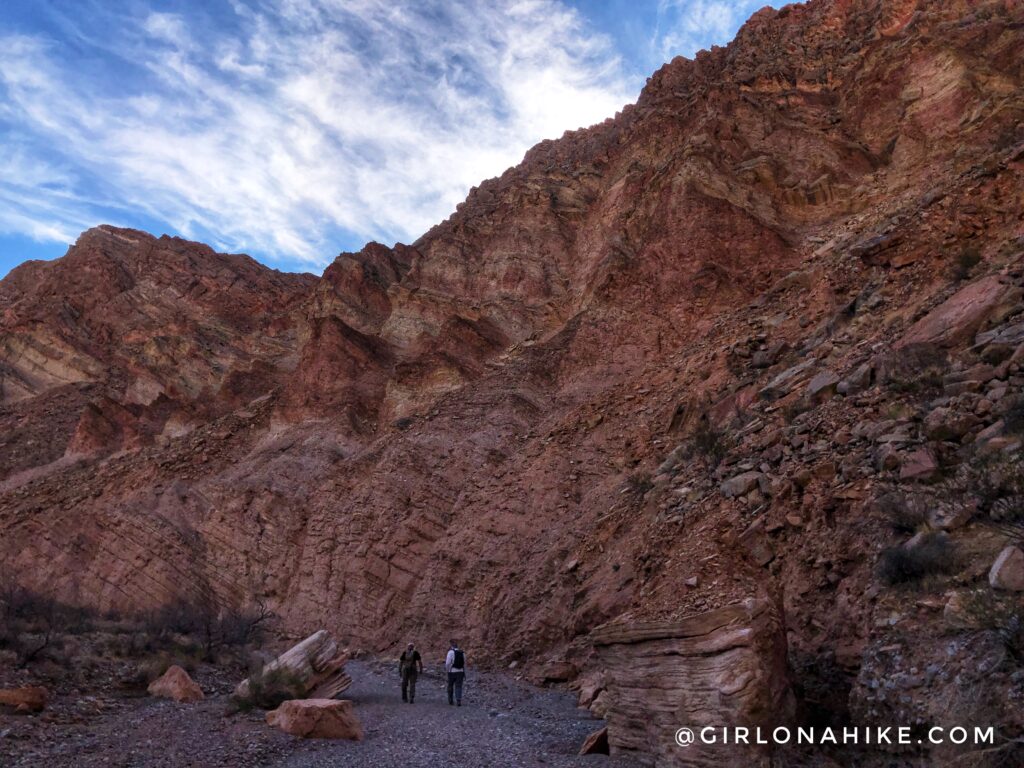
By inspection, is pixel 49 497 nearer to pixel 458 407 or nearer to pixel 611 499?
pixel 458 407

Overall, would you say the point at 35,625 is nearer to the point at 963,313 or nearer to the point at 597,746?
the point at 597,746

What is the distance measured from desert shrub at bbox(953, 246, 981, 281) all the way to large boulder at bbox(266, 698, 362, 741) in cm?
1091

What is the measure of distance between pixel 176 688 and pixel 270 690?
184cm

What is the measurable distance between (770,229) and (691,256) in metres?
2.57

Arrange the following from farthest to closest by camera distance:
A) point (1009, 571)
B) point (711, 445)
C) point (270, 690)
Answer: point (711, 445), point (270, 690), point (1009, 571)

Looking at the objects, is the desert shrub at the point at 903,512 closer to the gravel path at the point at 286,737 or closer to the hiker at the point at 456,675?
the gravel path at the point at 286,737

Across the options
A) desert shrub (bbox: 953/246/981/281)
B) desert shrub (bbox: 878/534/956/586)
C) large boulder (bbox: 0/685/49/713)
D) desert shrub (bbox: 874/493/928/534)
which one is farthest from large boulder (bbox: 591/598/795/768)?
desert shrub (bbox: 953/246/981/281)

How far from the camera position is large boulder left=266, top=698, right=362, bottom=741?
8391mm

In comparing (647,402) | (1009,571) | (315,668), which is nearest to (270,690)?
(315,668)

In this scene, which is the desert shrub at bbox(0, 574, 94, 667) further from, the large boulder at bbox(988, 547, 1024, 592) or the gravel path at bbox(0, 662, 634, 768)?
the large boulder at bbox(988, 547, 1024, 592)

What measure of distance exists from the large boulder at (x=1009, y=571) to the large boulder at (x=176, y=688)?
1028 centimetres

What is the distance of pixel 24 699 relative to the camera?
8.58 m

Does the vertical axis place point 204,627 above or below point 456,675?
above

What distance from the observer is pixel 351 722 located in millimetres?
8570
